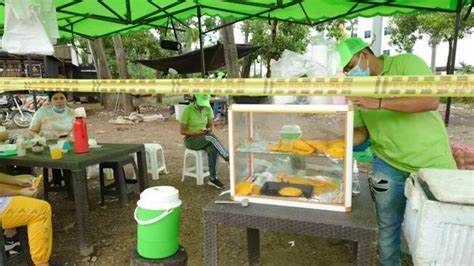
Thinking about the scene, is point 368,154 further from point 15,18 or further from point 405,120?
point 15,18

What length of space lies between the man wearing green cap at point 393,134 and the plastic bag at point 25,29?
2121 millimetres

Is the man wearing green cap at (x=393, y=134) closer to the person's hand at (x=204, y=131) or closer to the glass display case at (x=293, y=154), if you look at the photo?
the glass display case at (x=293, y=154)

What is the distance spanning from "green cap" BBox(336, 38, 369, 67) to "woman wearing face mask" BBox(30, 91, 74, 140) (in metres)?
3.39

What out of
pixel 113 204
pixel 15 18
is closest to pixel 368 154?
pixel 113 204

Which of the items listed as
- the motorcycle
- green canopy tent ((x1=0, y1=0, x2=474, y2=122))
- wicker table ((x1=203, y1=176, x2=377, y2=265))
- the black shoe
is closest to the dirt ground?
the black shoe

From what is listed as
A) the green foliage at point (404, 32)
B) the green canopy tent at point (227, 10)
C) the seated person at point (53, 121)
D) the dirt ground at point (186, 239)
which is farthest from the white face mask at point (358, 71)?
the green foliage at point (404, 32)

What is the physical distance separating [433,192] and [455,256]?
26cm

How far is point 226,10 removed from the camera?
17.4 ft

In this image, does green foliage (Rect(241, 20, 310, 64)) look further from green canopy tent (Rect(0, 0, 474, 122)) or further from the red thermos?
the red thermos

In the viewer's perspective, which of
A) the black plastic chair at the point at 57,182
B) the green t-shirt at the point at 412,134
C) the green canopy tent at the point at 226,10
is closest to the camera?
the green t-shirt at the point at 412,134

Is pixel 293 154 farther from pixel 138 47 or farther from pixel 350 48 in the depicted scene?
pixel 138 47

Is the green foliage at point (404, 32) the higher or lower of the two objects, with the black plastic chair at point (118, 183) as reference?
higher

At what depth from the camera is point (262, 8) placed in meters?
5.10

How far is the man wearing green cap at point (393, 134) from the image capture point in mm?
1841
